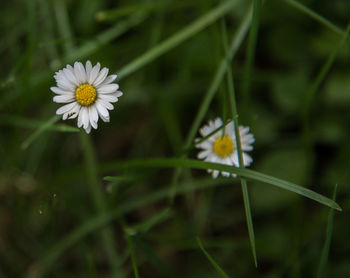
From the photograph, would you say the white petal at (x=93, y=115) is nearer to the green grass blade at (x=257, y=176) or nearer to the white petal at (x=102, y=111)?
the white petal at (x=102, y=111)

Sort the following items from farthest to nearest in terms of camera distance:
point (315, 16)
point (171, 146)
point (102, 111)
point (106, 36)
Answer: point (171, 146) → point (106, 36) → point (315, 16) → point (102, 111)

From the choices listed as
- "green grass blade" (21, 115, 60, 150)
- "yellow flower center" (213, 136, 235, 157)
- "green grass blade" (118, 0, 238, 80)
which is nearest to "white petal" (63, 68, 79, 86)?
"green grass blade" (21, 115, 60, 150)

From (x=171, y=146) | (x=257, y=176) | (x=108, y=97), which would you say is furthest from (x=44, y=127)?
(x=171, y=146)

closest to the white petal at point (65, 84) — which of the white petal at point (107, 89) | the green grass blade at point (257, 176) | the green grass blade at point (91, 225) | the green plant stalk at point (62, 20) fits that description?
the white petal at point (107, 89)

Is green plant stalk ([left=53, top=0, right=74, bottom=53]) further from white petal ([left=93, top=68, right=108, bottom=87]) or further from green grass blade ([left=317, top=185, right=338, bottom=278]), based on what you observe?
green grass blade ([left=317, top=185, right=338, bottom=278])

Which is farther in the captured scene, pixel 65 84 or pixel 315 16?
pixel 315 16

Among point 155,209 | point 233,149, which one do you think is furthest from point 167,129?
point 233,149

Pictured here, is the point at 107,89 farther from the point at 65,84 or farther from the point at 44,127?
the point at 44,127
